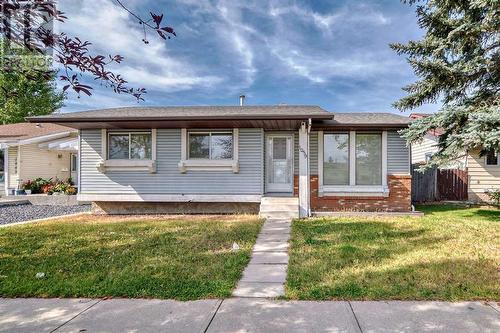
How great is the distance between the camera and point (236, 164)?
10445 mm

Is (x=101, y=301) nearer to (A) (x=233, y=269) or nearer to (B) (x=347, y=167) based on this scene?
(A) (x=233, y=269)

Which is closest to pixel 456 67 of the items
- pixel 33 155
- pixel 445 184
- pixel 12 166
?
pixel 445 184

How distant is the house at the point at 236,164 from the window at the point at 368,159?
33 mm

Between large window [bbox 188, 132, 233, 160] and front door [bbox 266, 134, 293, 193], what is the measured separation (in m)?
1.57

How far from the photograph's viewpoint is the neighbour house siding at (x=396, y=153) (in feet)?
34.6

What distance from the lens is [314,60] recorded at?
57.2ft

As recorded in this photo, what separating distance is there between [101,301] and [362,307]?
3207 mm

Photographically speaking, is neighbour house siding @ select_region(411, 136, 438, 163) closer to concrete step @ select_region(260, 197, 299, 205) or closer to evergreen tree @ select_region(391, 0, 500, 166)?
evergreen tree @ select_region(391, 0, 500, 166)

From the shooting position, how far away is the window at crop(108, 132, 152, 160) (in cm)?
1105

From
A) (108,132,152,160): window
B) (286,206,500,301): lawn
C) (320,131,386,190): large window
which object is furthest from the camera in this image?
(108,132,152,160): window

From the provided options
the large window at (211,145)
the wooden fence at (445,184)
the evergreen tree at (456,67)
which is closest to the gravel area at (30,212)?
the large window at (211,145)

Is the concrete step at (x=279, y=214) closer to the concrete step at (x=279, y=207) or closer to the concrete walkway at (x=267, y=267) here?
the concrete step at (x=279, y=207)

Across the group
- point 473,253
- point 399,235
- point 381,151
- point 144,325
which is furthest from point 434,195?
point 144,325

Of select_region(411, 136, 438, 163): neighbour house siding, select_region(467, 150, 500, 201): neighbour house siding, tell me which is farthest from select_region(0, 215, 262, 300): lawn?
select_region(411, 136, 438, 163): neighbour house siding
